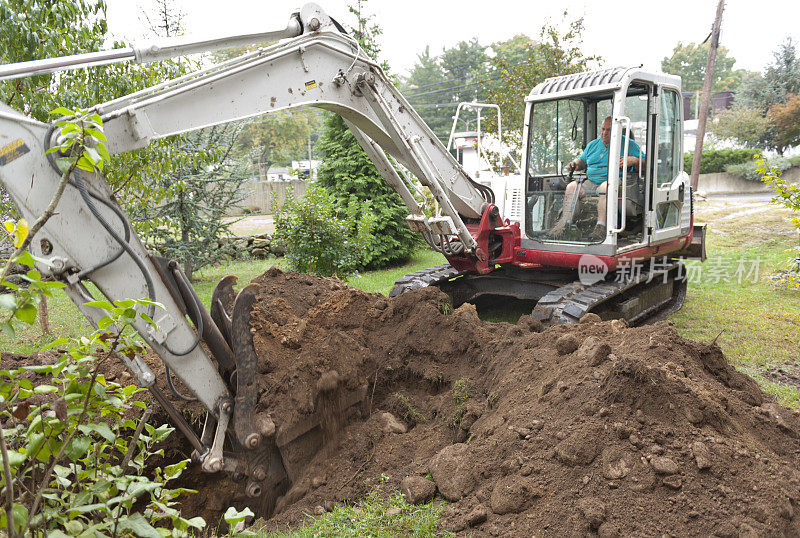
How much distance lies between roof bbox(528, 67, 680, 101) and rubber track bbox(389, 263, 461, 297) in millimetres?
2383

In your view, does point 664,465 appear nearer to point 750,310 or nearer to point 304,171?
point 750,310

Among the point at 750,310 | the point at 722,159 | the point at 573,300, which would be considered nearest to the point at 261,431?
the point at 573,300

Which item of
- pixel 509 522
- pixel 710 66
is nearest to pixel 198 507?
pixel 509 522

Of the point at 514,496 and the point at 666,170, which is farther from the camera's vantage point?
the point at 666,170

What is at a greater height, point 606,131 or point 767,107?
point 767,107

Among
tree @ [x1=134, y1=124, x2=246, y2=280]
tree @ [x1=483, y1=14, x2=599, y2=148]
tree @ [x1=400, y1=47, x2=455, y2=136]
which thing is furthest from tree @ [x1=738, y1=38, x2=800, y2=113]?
tree @ [x1=134, y1=124, x2=246, y2=280]

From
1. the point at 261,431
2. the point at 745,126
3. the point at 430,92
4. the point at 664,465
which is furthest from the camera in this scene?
the point at 430,92

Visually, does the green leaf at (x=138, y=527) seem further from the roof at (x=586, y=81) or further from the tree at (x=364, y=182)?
the tree at (x=364, y=182)

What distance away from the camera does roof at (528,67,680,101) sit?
6.43 meters

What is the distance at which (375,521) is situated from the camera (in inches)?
127

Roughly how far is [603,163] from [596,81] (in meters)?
0.96

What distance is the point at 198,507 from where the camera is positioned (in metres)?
4.05

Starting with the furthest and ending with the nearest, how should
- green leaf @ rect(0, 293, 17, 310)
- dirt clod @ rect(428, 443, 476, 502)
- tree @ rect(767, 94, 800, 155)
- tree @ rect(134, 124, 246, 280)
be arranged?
1. tree @ rect(767, 94, 800, 155)
2. tree @ rect(134, 124, 246, 280)
3. dirt clod @ rect(428, 443, 476, 502)
4. green leaf @ rect(0, 293, 17, 310)

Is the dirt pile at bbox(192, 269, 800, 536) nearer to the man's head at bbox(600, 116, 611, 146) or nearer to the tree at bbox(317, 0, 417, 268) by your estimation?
the man's head at bbox(600, 116, 611, 146)
